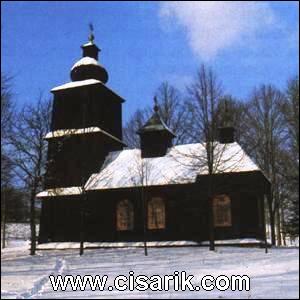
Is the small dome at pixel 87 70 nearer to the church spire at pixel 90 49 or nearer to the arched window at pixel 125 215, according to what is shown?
the church spire at pixel 90 49

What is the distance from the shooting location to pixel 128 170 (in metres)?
24.9

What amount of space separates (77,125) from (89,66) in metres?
0.89

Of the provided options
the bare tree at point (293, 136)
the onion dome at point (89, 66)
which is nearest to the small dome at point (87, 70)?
the onion dome at point (89, 66)

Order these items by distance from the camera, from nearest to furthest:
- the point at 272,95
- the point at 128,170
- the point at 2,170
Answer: the point at 2,170 → the point at 272,95 → the point at 128,170

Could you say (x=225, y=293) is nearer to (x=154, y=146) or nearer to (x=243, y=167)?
(x=243, y=167)

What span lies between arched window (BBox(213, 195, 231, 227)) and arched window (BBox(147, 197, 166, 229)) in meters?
2.94

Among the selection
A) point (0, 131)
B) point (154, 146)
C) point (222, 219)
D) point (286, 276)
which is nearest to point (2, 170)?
point (0, 131)

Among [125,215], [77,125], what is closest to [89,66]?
[77,125]

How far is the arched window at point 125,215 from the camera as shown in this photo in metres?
25.4

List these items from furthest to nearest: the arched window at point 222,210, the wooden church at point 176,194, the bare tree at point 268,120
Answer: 1. the arched window at point 222,210
2. the wooden church at point 176,194
3. the bare tree at point 268,120

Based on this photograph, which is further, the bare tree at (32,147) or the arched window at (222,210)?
the arched window at (222,210)

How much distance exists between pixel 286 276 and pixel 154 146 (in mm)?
20438

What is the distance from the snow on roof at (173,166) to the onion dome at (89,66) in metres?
14.6

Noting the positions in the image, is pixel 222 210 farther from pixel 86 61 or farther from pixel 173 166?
pixel 86 61
